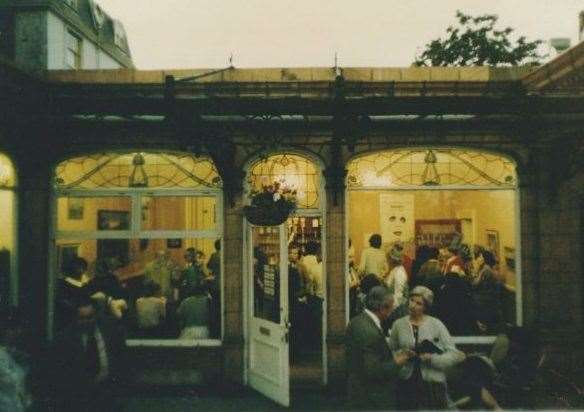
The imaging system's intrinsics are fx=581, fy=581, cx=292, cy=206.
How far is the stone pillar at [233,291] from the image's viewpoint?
28.2 feet

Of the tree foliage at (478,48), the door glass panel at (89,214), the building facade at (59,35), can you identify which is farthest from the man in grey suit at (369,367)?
the tree foliage at (478,48)

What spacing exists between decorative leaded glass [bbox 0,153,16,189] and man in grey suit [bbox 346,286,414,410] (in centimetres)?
593

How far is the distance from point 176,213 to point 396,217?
3.64 metres

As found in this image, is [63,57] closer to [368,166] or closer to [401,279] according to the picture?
[368,166]

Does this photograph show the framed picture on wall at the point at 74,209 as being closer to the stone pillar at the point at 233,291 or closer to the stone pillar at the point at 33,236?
the stone pillar at the point at 33,236

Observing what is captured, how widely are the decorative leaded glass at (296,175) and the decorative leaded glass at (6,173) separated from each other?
3.52 m

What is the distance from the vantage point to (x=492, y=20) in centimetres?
2845

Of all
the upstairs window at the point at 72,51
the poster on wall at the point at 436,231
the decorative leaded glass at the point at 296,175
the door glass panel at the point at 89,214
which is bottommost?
the poster on wall at the point at 436,231

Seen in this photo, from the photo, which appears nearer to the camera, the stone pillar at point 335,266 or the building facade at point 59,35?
the stone pillar at point 335,266

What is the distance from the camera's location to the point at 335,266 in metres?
8.65

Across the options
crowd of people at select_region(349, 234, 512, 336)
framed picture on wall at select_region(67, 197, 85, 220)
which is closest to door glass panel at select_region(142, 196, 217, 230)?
framed picture on wall at select_region(67, 197, 85, 220)

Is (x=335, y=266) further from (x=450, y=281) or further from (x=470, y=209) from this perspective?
(x=470, y=209)

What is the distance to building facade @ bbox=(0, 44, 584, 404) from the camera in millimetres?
8414

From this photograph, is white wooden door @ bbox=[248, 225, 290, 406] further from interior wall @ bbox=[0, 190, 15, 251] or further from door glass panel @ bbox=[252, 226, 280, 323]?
interior wall @ bbox=[0, 190, 15, 251]
